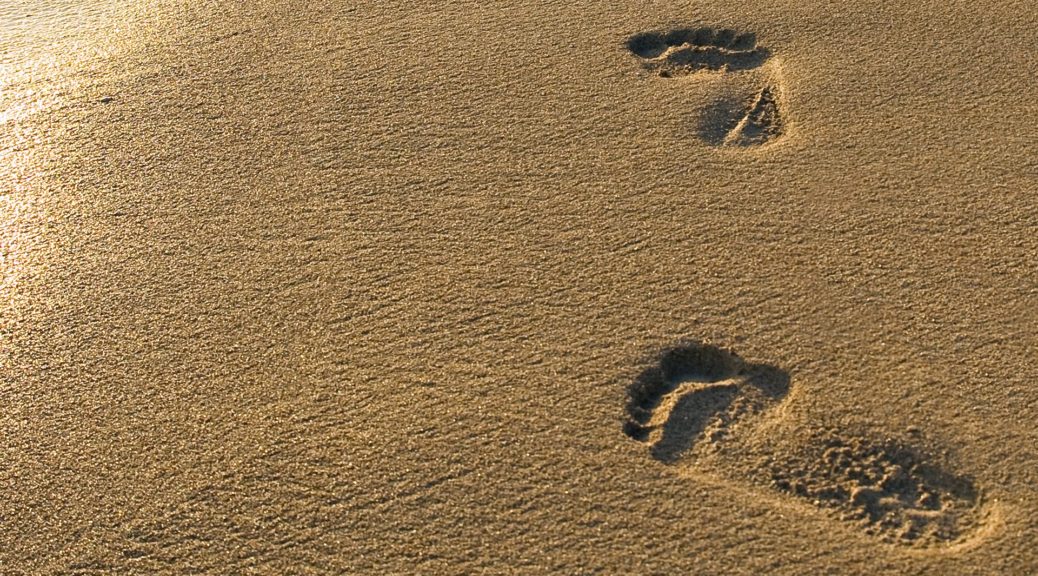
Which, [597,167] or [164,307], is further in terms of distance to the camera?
[597,167]

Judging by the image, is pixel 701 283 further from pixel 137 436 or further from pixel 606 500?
pixel 137 436

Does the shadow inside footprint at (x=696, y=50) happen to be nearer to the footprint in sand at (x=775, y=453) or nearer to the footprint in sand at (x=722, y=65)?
the footprint in sand at (x=722, y=65)

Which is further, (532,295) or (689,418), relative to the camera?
(532,295)

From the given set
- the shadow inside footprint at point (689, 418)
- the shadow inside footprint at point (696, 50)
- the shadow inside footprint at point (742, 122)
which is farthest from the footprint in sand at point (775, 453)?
the shadow inside footprint at point (696, 50)

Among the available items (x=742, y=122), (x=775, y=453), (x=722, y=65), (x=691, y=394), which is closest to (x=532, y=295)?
(x=691, y=394)

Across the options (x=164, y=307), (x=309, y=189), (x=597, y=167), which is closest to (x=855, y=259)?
(x=597, y=167)

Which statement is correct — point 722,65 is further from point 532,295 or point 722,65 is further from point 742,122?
point 532,295

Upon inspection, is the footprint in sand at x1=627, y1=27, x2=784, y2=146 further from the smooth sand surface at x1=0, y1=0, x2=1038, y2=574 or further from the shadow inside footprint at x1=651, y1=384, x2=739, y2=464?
the shadow inside footprint at x1=651, y1=384, x2=739, y2=464
